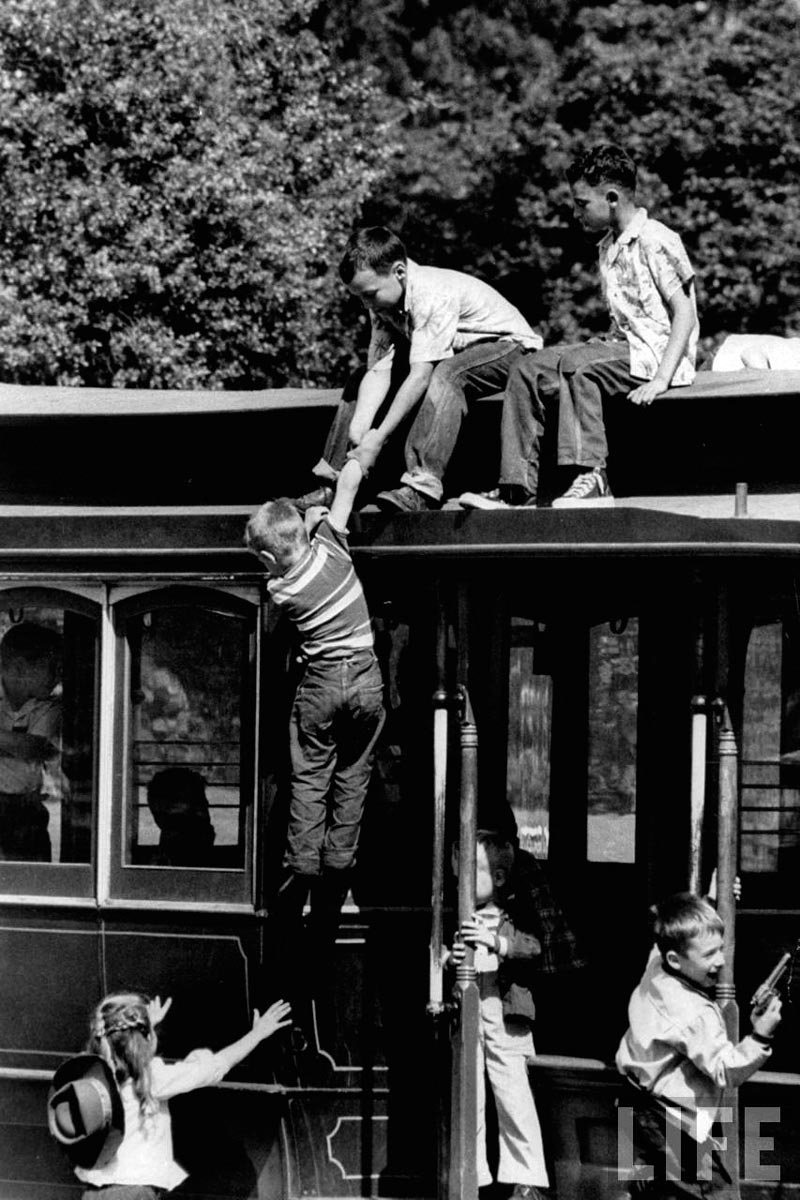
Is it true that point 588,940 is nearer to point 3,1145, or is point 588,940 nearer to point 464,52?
point 3,1145

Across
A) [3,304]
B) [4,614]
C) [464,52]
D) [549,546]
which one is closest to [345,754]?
[549,546]

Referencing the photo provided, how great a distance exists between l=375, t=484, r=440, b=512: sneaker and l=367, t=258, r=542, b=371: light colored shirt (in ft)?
1.70

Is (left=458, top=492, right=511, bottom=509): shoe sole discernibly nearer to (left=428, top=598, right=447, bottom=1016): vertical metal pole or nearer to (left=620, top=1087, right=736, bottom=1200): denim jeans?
(left=428, top=598, right=447, bottom=1016): vertical metal pole

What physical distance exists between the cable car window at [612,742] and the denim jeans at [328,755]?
59.1 inches

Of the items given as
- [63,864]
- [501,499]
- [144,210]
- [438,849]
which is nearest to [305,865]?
[438,849]

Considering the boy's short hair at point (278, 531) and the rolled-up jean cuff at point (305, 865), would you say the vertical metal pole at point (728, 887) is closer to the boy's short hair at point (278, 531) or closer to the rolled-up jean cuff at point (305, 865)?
the rolled-up jean cuff at point (305, 865)

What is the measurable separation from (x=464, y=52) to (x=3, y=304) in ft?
26.4

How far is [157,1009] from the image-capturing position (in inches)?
267

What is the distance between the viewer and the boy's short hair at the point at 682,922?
5.97 m

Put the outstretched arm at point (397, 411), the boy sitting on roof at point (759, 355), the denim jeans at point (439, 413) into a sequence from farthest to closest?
the boy sitting on roof at point (759, 355) < the denim jeans at point (439, 413) < the outstretched arm at point (397, 411)

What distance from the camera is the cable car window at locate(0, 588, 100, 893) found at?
7281 mm

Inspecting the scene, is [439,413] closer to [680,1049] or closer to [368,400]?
[368,400]

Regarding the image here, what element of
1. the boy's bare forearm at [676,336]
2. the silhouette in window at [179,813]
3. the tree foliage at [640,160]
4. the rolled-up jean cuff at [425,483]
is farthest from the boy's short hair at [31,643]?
the tree foliage at [640,160]

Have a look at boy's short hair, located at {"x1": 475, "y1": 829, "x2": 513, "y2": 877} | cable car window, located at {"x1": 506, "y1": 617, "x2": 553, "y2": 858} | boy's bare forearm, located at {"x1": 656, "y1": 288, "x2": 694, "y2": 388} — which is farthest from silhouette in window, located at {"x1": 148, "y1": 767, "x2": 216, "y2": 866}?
boy's bare forearm, located at {"x1": 656, "y1": 288, "x2": 694, "y2": 388}
